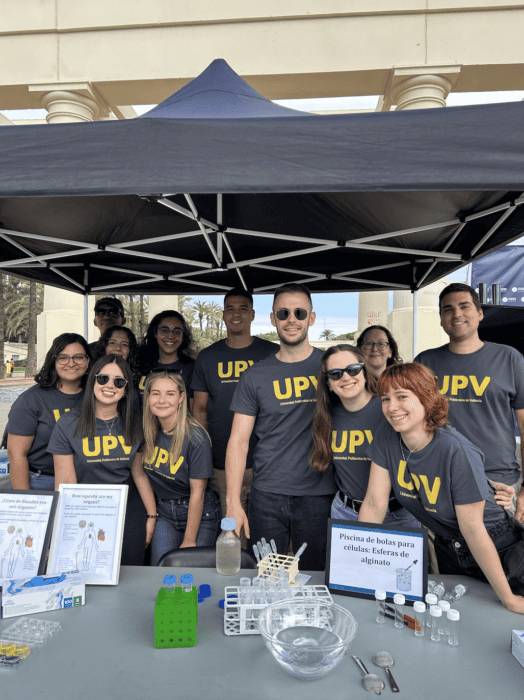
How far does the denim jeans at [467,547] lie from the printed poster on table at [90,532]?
49.3 inches

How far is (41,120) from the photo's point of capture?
868cm

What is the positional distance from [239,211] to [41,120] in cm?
789

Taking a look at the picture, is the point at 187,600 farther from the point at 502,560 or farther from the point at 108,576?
the point at 502,560

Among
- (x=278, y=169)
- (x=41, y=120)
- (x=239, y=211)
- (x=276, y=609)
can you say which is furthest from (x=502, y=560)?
(x=41, y=120)

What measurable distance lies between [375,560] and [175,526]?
1277 mm

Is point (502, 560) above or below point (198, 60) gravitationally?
below

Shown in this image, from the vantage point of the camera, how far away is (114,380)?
2385mm

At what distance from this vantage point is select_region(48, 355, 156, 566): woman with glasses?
7.58 feet

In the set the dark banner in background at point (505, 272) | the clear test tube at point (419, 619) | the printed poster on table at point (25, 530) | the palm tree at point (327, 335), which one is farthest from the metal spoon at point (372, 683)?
the palm tree at point (327, 335)

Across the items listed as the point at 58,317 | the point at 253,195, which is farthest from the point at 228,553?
the point at 58,317

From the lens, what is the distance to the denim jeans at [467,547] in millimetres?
1751

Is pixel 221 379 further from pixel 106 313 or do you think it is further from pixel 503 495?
pixel 503 495

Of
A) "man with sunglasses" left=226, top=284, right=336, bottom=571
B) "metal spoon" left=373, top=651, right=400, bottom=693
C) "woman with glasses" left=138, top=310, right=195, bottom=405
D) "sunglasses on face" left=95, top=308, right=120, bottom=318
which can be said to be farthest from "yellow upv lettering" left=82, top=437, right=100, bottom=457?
"sunglasses on face" left=95, top=308, right=120, bottom=318

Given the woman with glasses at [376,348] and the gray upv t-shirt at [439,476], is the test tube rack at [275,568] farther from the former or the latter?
the woman with glasses at [376,348]
